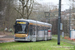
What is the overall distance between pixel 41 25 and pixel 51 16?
6405 millimetres

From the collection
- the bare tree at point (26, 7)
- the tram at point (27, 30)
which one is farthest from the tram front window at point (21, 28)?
the bare tree at point (26, 7)

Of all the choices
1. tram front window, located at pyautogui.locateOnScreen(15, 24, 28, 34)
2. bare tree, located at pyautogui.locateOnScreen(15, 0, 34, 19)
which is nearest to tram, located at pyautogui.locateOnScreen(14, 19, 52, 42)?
tram front window, located at pyautogui.locateOnScreen(15, 24, 28, 34)

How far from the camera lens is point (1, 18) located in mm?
15969

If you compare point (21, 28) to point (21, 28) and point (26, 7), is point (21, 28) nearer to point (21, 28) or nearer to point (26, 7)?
point (21, 28)

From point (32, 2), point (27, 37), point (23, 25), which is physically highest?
point (32, 2)

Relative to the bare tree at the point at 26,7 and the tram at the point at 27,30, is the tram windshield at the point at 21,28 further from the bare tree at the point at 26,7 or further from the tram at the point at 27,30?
the bare tree at the point at 26,7

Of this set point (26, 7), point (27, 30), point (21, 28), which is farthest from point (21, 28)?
point (26, 7)

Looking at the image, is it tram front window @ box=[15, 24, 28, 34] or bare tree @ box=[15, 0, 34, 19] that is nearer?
tram front window @ box=[15, 24, 28, 34]

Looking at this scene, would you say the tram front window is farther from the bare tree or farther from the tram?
the bare tree

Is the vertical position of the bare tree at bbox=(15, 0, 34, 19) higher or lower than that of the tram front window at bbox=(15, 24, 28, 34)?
higher

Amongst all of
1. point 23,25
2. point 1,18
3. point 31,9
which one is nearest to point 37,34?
point 23,25

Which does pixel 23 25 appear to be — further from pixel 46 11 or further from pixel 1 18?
pixel 46 11

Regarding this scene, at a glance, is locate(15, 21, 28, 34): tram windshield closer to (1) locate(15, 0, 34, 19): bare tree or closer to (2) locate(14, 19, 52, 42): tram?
(2) locate(14, 19, 52, 42): tram

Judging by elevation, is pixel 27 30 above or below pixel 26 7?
below
